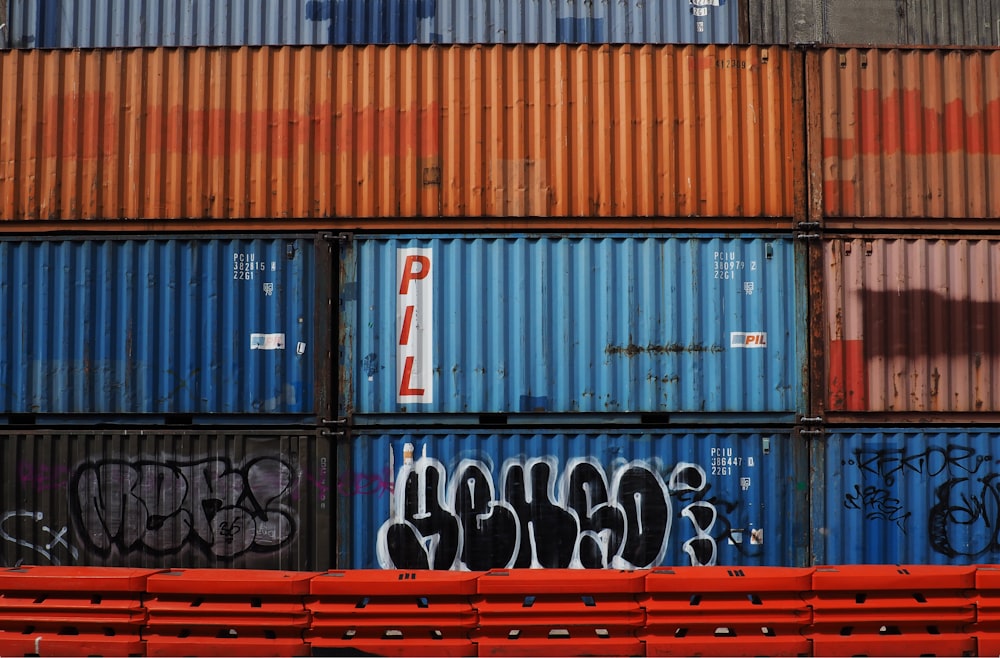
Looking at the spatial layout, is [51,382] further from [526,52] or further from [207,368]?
[526,52]

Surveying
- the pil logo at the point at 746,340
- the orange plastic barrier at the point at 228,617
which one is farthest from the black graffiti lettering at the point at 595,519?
the orange plastic barrier at the point at 228,617

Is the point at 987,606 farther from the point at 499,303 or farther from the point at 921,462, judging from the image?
the point at 499,303

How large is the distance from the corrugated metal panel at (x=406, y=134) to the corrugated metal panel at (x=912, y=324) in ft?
4.35

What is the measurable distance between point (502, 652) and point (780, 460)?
4377 millimetres

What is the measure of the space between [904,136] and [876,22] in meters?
2.91

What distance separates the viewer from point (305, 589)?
25.5 ft

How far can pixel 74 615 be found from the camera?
25.6 feet

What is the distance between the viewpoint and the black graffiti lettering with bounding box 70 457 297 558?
971 cm

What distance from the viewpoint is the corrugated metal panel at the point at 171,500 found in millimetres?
9711

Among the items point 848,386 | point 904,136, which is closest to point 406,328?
point 848,386

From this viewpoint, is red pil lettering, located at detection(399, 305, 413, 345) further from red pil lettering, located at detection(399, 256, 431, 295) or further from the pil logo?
the pil logo

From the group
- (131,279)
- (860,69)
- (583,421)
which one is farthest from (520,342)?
(860,69)

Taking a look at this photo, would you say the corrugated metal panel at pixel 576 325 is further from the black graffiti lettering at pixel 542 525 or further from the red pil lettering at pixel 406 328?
the black graffiti lettering at pixel 542 525

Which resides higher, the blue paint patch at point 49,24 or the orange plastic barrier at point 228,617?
the blue paint patch at point 49,24
